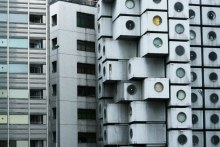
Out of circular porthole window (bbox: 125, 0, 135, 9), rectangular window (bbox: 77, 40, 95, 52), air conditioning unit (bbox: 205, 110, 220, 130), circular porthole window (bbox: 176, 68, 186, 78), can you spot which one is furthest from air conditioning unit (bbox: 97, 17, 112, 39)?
air conditioning unit (bbox: 205, 110, 220, 130)

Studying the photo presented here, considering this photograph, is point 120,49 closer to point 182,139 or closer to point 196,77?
point 196,77

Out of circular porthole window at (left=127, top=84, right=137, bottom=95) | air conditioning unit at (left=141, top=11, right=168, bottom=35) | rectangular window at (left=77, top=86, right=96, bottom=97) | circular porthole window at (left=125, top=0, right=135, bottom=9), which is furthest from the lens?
rectangular window at (left=77, top=86, right=96, bottom=97)

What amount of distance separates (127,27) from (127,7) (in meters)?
2.66

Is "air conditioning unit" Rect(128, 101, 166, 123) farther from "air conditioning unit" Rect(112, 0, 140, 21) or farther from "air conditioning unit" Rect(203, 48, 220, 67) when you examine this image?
"air conditioning unit" Rect(112, 0, 140, 21)

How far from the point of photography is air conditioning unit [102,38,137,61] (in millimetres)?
68625

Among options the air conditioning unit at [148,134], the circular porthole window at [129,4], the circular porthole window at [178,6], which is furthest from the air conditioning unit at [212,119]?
the circular porthole window at [129,4]

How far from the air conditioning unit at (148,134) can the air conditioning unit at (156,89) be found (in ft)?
11.1

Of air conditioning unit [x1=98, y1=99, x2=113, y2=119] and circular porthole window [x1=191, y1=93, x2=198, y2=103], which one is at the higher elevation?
circular porthole window [x1=191, y1=93, x2=198, y2=103]

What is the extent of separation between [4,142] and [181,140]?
66.0ft

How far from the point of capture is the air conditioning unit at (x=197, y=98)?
7012cm

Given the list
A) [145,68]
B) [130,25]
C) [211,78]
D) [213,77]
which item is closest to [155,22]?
[130,25]

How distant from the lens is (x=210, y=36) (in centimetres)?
7244

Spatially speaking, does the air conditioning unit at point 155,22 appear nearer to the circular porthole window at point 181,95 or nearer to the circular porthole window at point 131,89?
the circular porthole window at point 131,89

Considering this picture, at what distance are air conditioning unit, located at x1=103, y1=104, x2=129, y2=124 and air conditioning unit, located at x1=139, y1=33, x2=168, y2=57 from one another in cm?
728
